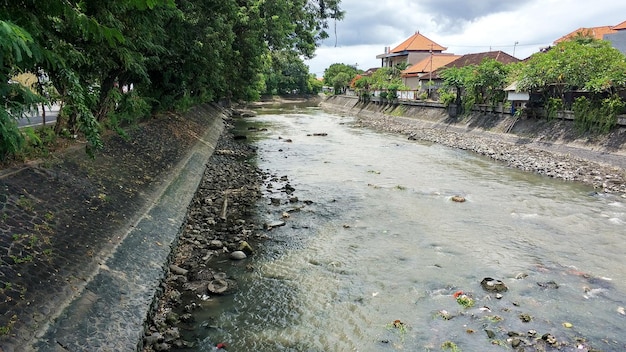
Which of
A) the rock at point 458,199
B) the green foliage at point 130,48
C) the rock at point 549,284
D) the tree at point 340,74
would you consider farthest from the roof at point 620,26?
the tree at point 340,74

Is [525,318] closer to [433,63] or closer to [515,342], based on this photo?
[515,342]

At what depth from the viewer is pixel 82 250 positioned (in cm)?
730

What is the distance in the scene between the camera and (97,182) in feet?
33.3

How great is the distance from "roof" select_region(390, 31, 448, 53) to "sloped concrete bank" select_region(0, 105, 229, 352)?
72779 millimetres

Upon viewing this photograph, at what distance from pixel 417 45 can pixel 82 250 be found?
78525 mm

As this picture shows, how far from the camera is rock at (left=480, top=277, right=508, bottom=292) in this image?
8983 millimetres

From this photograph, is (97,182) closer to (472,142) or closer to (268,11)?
(268,11)

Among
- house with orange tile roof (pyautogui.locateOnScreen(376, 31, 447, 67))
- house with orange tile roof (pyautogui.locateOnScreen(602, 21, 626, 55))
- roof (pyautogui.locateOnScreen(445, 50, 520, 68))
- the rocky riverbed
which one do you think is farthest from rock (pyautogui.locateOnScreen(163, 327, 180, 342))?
house with orange tile roof (pyautogui.locateOnScreen(376, 31, 447, 67))

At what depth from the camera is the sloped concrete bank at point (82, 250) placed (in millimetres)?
5531

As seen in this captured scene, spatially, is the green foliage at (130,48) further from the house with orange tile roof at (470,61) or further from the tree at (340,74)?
the tree at (340,74)

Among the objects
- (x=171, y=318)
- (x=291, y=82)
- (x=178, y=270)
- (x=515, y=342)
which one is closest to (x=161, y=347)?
(x=171, y=318)

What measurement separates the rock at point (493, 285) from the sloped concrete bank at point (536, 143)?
37.0 ft

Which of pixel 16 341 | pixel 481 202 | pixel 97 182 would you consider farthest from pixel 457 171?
pixel 16 341

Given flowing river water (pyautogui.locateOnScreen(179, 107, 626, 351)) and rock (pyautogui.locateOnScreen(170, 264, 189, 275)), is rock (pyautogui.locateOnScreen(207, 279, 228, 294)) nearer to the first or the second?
flowing river water (pyautogui.locateOnScreen(179, 107, 626, 351))
